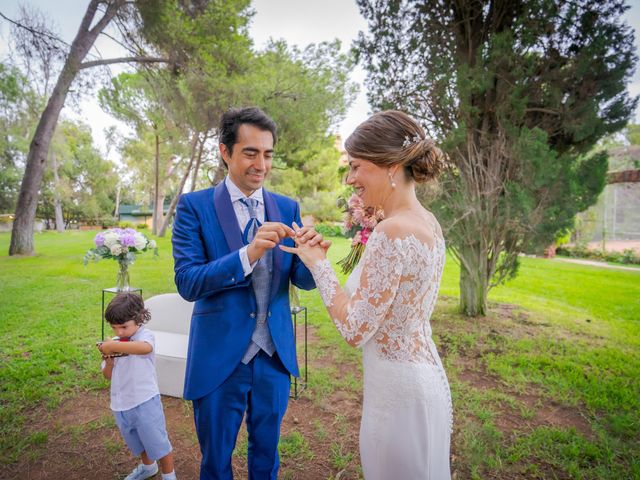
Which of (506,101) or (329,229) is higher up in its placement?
(506,101)

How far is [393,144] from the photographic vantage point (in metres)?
1.51

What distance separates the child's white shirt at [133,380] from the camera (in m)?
2.36

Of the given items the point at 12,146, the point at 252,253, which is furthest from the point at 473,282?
the point at 12,146

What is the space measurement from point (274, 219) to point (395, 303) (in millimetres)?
776

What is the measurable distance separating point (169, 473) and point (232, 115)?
2.32m

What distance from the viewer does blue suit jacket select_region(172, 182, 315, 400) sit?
1.69 metres

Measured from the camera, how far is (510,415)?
3.51 metres

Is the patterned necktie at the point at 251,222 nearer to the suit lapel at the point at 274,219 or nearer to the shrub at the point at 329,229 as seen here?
the suit lapel at the point at 274,219

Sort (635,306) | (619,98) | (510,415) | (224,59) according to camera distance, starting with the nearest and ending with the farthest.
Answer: (510,415) → (619,98) → (635,306) → (224,59)

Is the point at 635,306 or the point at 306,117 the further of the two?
the point at 306,117

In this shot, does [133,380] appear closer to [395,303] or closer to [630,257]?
[395,303]

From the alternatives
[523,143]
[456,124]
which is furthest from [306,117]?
[523,143]

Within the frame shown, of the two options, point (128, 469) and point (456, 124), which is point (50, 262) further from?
point (456, 124)

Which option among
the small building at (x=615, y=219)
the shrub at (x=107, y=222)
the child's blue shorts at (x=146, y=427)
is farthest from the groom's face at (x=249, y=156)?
the shrub at (x=107, y=222)
